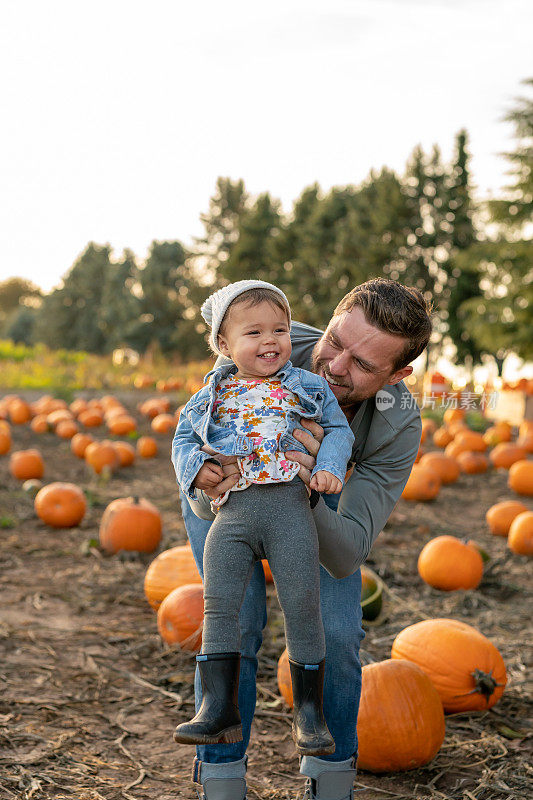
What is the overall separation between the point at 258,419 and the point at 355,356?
44cm

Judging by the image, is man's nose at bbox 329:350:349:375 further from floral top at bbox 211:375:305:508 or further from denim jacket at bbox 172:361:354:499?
floral top at bbox 211:375:305:508

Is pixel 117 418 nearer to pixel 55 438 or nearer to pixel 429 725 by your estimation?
pixel 55 438

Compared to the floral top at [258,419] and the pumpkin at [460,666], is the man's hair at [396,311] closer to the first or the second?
the floral top at [258,419]

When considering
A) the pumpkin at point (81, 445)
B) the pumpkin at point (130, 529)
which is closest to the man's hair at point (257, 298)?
the pumpkin at point (130, 529)

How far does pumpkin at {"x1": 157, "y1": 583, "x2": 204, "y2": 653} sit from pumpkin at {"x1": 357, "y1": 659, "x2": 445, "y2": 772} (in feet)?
3.79

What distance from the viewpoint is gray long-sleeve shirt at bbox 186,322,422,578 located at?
246cm

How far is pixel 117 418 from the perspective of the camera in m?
11.9

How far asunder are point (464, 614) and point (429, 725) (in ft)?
6.09

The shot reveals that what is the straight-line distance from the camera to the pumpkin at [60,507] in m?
6.56

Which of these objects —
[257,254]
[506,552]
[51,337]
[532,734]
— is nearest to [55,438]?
[506,552]

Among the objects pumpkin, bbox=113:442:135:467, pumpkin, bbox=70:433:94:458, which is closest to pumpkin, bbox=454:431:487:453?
pumpkin, bbox=113:442:135:467

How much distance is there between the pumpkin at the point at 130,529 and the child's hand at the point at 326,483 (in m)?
3.77

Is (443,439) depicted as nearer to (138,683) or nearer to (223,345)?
(138,683)

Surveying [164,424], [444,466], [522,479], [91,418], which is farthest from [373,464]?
[91,418]
